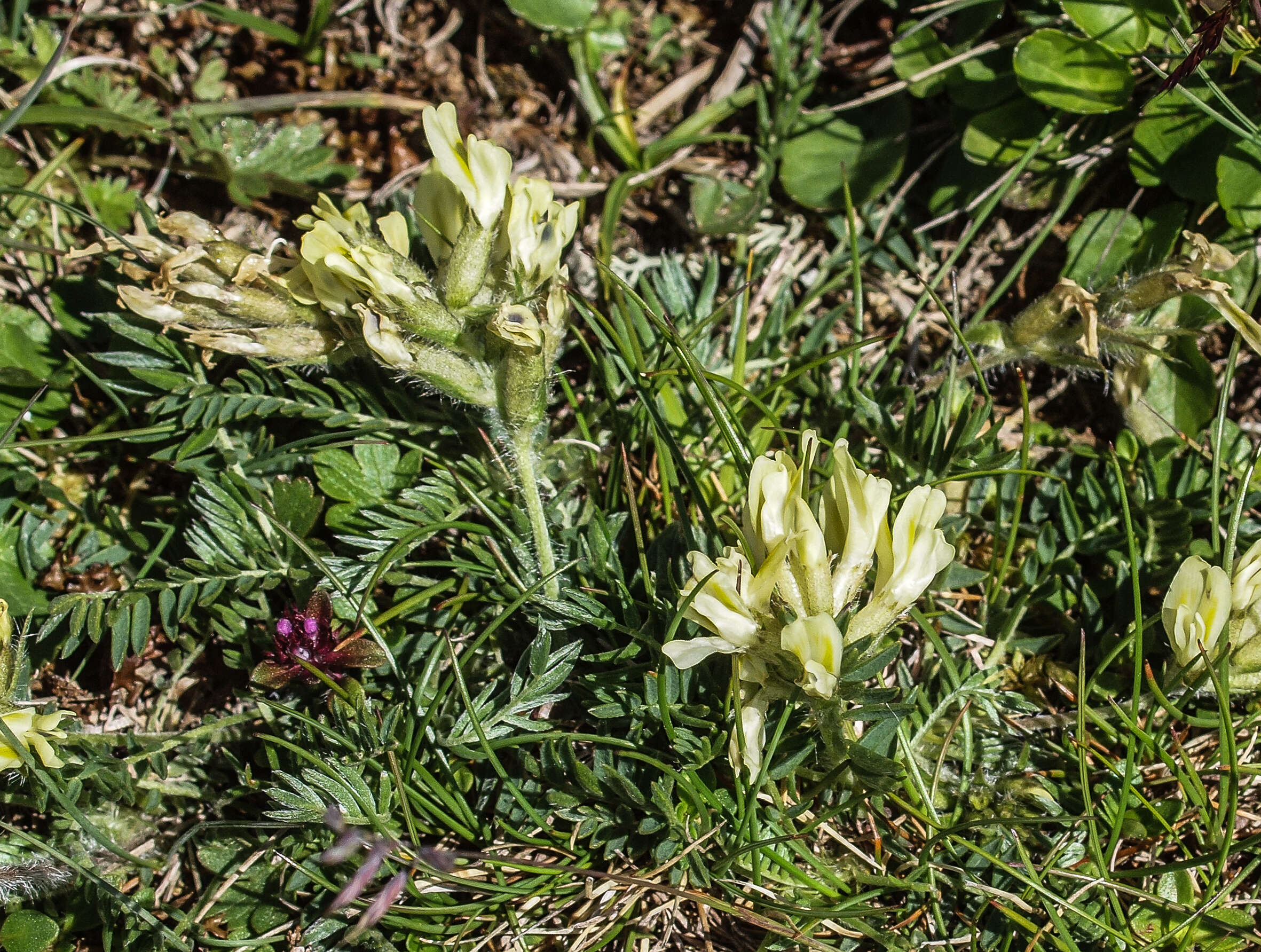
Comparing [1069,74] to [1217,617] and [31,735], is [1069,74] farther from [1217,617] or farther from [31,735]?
[31,735]

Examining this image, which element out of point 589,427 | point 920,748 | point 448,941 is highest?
point 589,427

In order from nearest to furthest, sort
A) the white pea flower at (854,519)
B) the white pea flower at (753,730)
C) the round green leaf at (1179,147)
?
the white pea flower at (854,519), the white pea flower at (753,730), the round green leaf at (1179,147)

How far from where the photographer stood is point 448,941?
2.21 m

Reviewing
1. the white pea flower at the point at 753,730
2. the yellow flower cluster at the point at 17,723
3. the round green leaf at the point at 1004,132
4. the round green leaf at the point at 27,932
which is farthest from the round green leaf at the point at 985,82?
the round green leaf at the point at 27,932

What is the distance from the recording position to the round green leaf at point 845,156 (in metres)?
3.00

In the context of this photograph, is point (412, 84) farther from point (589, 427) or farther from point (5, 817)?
point (5, 817)

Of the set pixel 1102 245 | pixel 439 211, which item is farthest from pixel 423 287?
pixel 1102 245

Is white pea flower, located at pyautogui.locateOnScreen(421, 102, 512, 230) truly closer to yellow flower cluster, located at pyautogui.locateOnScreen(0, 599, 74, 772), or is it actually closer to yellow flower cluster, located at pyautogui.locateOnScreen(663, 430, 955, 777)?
yellow flower cluster, located at pyautogui.locateOnScreen(663, 430, 955, 777)

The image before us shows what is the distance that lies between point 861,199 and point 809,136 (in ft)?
0.87

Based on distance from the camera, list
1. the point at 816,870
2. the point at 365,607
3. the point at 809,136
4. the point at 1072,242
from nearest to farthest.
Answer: the point at 816,870
the point at 365,607
the point at 1072,242
the point at 809,136

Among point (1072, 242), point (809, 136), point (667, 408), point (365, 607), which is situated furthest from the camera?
point (809, 136)

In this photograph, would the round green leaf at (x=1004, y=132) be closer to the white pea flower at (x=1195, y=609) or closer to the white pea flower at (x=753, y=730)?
the white pea flower at (x=1195, y=609)

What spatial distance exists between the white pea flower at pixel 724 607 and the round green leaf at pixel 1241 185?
1753 mm

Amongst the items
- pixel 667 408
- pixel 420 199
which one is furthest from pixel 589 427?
pixel 420 199
